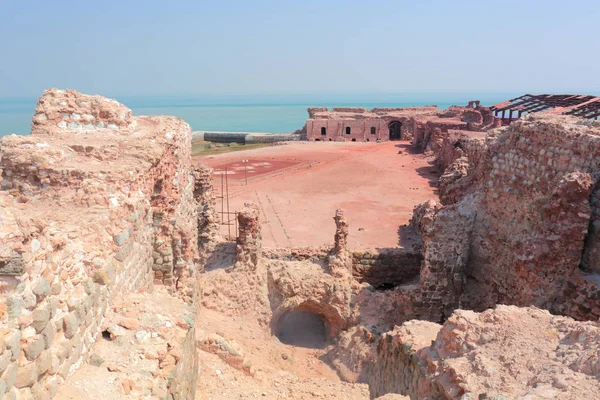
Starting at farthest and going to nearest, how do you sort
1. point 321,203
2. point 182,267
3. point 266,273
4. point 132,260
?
1. point 321,203
2. point 266,273
3. point 182,267
4. point 132,260

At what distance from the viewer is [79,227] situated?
511 centimetres

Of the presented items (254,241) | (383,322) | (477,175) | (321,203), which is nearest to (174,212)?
(254,241)

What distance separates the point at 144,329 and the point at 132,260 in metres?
1.35

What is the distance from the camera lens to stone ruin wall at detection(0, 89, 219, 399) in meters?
3.69

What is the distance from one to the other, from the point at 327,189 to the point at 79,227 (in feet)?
63.4

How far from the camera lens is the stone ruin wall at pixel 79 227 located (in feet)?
12.1

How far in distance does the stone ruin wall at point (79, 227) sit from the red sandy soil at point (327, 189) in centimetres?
735

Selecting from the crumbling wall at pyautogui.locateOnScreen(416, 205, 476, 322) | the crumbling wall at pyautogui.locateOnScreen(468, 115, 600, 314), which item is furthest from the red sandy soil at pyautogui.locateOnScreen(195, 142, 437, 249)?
the crumbling wall at pyautogui.locateOnScreen(468, 115, 600, 314)

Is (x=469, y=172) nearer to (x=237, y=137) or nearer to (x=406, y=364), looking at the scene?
(x=406, y=364)

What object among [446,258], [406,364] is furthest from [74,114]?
[446,258]

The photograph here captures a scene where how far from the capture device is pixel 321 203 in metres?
21.1

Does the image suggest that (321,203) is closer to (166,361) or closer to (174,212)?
(174,212)

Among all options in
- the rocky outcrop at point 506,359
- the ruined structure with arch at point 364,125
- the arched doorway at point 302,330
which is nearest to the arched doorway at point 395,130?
the ruined structure with arch at point 364,125

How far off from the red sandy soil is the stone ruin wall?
289 inches
